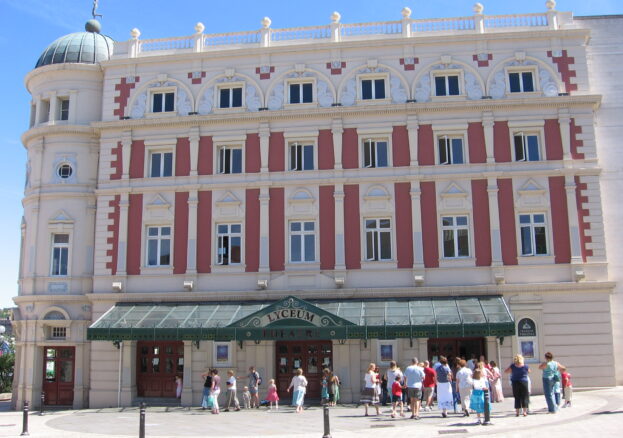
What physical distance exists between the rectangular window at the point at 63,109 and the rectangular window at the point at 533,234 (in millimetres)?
22214

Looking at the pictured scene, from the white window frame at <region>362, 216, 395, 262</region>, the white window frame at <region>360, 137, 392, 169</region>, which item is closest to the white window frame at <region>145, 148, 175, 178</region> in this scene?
the white window frame at <region>360, 137, 392, 169</region>

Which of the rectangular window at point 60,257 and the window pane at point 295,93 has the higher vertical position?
the window pane at point 295,93

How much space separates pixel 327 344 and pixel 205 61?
14421 millimetres

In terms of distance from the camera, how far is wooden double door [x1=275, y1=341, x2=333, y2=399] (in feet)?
91.8

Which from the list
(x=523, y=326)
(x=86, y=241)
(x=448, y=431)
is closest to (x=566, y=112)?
(x=523, y=326)

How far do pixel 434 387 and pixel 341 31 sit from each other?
55.2ft

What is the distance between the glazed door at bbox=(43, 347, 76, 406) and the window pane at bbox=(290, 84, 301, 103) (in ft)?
50.5

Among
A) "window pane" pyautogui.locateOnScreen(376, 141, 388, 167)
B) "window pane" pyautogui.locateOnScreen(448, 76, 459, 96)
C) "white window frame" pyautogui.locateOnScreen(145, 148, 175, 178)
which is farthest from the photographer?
"white window frame" pyautogui.locateOnScreen(145, 148, 175, 178)

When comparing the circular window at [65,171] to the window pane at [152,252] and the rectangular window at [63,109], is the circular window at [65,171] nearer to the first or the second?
the rectangular window at [63,109]

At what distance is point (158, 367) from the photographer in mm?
28984

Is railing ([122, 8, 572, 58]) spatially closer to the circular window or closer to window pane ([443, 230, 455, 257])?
the circular window

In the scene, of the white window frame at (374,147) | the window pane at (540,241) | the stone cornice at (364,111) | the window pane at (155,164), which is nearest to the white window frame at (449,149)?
the stone cornice at (364,111)

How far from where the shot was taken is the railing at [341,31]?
29.9 metres

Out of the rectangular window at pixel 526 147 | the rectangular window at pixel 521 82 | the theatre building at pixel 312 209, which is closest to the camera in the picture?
the theatre building at pixel 312 209
